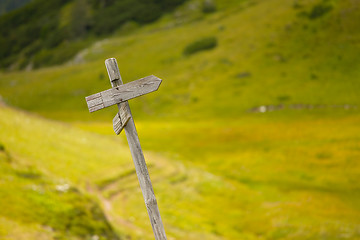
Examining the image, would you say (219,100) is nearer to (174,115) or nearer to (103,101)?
(174,115)

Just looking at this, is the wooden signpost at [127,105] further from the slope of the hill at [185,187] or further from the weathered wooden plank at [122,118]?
the slope of the hill at [185,187]

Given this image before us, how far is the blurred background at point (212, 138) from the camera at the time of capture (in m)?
28.5

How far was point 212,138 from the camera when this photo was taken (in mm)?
82250

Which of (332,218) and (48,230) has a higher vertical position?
(48,230)

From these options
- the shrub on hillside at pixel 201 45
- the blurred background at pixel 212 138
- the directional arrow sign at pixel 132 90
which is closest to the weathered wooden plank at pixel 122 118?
the directional arrow sign at pixel 132 90

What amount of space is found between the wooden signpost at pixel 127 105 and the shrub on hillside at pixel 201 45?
147 metres

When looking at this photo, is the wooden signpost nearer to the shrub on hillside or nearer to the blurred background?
the blurred background

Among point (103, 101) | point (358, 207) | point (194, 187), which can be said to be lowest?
point (358, 207)

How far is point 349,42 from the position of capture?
126 metres

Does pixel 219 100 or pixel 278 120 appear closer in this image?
pixel 278 120

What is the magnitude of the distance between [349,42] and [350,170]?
87811 millimetres

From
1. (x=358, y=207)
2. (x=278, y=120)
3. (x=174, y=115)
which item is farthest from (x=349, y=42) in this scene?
(x=358, y=207)

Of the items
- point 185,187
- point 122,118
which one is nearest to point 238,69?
point 185,187

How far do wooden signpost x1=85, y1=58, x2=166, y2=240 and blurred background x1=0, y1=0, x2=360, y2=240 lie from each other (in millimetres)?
10377
